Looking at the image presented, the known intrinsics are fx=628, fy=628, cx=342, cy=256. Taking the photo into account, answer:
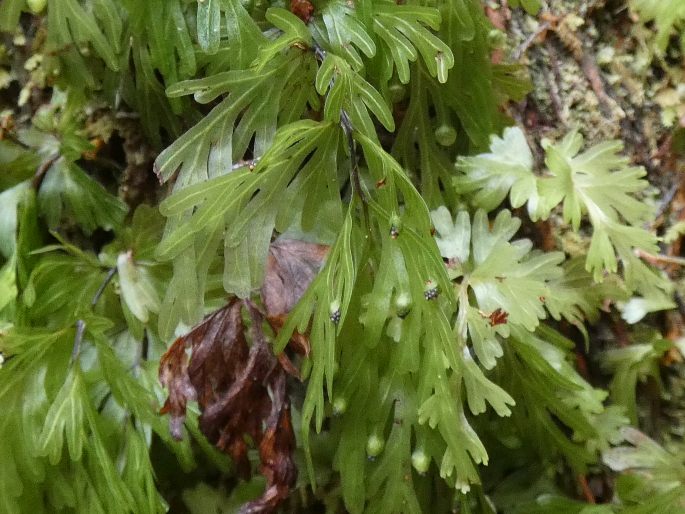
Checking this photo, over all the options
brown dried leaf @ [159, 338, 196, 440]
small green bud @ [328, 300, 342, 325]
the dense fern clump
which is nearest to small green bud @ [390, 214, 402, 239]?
the dense fern clump

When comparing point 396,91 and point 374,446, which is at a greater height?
point 396,91

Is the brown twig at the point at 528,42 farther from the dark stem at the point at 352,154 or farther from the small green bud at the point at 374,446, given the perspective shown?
the small green bud at the point at 374,446

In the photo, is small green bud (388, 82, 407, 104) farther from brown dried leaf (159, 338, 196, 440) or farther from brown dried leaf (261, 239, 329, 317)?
brown dried leaf (159, 338, 196, 440)

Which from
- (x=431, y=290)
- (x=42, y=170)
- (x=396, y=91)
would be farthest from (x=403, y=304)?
(x=42, y=170)

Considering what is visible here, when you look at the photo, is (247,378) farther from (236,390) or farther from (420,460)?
(420,460)

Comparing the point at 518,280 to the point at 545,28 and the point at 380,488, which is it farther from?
the point at 545,28

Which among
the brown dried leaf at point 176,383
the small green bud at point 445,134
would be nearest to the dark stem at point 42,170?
the brown dried leaf at point 176,383
